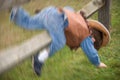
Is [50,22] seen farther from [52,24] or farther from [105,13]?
[105,13]

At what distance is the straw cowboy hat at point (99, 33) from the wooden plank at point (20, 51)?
88 centimetres

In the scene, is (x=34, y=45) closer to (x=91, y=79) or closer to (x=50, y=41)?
(x=50, y=41)

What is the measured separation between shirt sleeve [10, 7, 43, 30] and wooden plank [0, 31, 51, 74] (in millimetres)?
344

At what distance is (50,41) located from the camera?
2.71m

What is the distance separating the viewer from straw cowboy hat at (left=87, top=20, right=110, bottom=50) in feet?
11.2

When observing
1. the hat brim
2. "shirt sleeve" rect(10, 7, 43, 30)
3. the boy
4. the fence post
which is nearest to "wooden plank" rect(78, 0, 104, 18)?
the fence post

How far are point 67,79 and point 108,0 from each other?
1.24m

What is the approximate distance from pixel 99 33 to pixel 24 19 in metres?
0.93

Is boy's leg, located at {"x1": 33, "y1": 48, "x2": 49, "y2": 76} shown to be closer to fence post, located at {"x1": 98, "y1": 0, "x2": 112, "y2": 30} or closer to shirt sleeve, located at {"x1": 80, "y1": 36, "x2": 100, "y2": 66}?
shirt sleeve, located at {"x1": 80, "y1": 36, "x2": 100, "y2": 66}

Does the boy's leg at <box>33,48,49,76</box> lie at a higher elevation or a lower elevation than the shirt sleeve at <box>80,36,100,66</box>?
higher

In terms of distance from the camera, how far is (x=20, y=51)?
2.15 meters

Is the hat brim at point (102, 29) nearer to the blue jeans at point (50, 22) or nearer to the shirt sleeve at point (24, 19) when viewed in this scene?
the blue jeans at point (50, 22)

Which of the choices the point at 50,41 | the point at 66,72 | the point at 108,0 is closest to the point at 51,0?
the point at 108,0

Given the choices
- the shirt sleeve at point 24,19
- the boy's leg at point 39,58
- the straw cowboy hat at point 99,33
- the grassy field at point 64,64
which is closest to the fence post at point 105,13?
the grassy field at point 64,64
